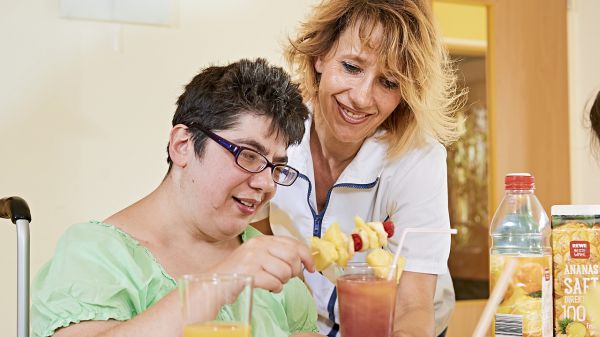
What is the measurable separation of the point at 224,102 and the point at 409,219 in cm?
64

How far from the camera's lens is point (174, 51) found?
323 cm

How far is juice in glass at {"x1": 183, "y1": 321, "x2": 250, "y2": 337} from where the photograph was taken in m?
1.00

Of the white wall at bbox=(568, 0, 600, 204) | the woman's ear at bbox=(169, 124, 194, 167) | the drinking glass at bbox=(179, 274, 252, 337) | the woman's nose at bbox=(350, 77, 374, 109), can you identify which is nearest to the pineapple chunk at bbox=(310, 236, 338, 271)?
the drinking glass at bbox=(179, 274, 252, 337)

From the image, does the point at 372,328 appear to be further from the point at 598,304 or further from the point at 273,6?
the point at 273,6

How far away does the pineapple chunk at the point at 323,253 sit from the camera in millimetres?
1207

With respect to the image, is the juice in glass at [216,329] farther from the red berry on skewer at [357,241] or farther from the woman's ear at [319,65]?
the woman's ear at [319,65]

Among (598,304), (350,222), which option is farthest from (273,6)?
(598,304)

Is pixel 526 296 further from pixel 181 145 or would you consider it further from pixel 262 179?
pixel 181 145

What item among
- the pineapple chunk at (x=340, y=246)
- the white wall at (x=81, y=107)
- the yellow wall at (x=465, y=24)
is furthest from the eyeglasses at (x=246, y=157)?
the yellow wall at (x=465, y=24)

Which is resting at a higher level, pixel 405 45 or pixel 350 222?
pixel 405 45

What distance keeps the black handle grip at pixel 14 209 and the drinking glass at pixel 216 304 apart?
2.75 ft

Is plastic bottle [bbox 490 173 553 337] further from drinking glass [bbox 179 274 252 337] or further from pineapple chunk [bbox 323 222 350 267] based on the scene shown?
drinking glass [bbox 179 274 252 337]

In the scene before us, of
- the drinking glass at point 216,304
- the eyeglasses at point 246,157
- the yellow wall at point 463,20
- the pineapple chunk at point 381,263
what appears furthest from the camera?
the yellow wall at point 463,20

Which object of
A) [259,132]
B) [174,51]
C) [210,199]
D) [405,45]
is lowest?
[210,199]
